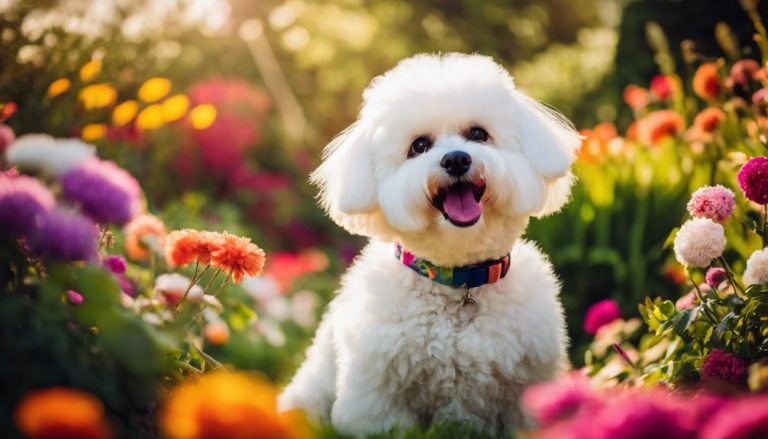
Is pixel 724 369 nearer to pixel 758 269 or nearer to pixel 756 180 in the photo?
pixel 758 269

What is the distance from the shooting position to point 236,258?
2189 millimetres

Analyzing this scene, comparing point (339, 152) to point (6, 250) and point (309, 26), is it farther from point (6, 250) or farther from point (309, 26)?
point (309, 26)

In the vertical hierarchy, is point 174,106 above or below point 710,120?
above

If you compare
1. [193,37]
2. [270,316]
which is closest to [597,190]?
[270,316]

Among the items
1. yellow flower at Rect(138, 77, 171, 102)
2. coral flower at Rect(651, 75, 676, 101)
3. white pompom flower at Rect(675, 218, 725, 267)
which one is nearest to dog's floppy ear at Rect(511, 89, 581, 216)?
white pompom flower at Rect(675, 218, 725, 267)

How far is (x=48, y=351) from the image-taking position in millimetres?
1458

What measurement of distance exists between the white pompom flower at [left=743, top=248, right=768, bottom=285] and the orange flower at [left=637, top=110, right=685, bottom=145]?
1958 millimetres

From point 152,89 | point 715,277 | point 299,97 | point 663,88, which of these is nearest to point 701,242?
point 715,277

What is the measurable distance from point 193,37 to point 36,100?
4.49m

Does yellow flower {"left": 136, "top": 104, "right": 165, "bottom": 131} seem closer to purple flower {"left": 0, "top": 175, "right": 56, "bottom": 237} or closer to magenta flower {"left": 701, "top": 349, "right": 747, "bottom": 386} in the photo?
purple flower {"left": 0, "top": 175, "right": 56, "bottom": 237}

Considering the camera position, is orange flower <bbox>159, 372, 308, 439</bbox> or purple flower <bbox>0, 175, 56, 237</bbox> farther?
purple flower <bbox>0, 175, 56, 237</bbox>

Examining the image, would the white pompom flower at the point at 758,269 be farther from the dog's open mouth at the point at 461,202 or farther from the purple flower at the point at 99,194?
the purple flower at the point at 99,194

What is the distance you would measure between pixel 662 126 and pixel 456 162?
2117 millimetres

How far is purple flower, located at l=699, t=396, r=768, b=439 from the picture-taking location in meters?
1.17
